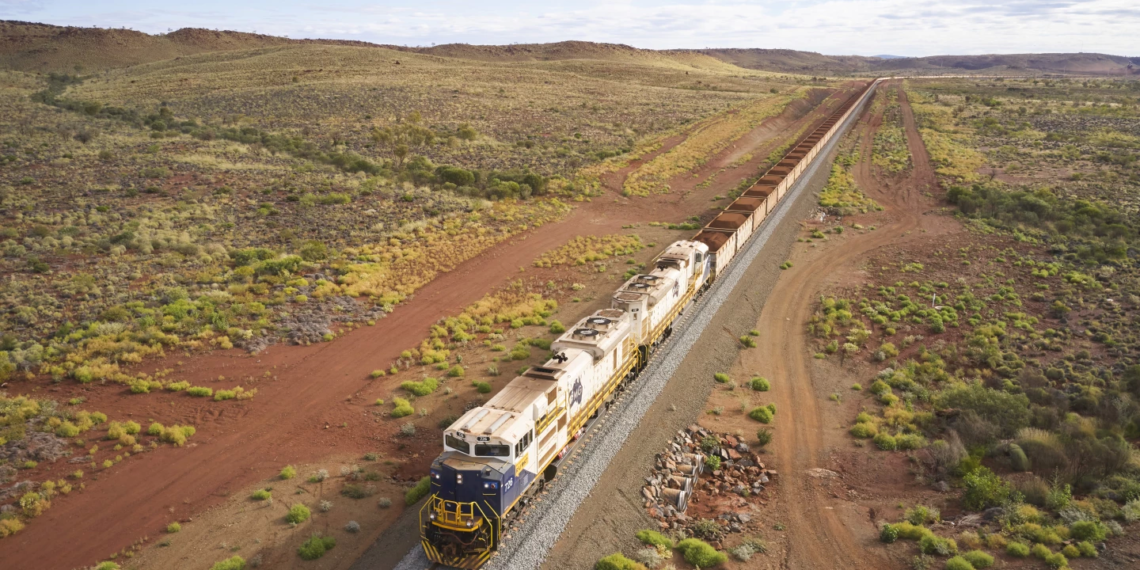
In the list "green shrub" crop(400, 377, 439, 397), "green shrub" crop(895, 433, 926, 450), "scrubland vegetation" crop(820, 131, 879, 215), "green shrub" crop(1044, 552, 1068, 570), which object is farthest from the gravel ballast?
"scrubland vegetation" crop(820, 131, 879, 215)

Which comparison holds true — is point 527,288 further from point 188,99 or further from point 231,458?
point 188,99

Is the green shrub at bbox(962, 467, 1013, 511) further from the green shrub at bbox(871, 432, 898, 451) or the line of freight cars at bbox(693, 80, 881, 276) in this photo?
the line of freight cars at bbox(693, 80, 881, 276)

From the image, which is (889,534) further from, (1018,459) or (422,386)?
(422,386)

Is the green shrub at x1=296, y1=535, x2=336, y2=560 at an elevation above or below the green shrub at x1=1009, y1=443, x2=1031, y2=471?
below

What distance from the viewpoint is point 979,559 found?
1631 centimetres

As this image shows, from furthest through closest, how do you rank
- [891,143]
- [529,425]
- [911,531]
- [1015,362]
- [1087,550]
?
[891,143] < [1015,362] < [911,531] < [529,425] < [1087,550]

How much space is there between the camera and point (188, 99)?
106875 millimetres

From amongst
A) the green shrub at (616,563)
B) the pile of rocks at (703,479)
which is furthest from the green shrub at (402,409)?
the green shrub at (616,563)

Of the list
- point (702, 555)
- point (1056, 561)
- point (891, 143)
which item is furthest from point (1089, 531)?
point (891, 143)

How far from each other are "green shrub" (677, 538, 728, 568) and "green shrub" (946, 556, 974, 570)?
5604 mm

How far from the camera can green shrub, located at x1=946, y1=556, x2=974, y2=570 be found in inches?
632

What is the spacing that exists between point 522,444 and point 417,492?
5247 mm

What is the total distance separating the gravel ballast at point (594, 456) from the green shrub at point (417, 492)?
2.32 m

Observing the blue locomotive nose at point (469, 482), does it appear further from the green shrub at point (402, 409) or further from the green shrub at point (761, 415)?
the green shrub at point (761, 415)
